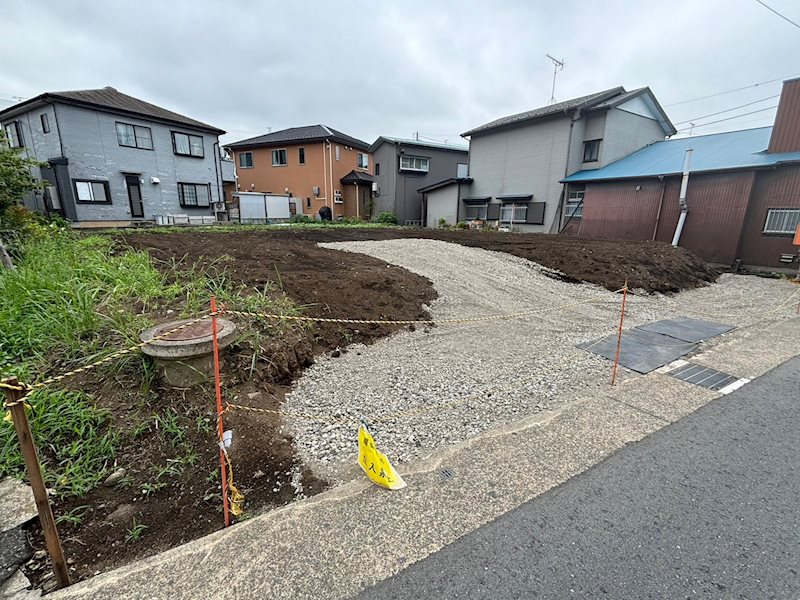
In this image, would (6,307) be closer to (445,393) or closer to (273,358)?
(273,358)

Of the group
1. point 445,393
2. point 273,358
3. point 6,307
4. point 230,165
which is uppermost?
point 230,165

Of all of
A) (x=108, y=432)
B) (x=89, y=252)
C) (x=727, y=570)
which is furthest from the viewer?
(x=89, y=252)

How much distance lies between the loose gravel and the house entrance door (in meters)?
16.6

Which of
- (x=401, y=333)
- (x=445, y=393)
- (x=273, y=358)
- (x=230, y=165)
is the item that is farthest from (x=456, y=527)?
(x=230, y=165)

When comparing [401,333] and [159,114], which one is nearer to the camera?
[401,333]

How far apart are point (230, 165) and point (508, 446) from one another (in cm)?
2831

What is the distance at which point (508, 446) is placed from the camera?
250cm

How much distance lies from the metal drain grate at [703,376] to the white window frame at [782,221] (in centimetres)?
958

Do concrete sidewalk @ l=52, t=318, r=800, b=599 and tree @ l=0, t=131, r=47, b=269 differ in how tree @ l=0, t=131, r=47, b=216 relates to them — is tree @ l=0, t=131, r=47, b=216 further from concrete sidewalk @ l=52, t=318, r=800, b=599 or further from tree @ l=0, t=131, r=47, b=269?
concrete sidewalk @ l=52, t=318, r=800, b=599

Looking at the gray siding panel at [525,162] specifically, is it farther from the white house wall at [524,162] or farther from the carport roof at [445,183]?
the carport roof at [445,183]

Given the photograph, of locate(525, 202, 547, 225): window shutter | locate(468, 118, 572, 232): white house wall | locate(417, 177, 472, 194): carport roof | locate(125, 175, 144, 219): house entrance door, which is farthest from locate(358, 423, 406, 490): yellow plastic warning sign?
locate(125, 175, 144, 219): house entrance door

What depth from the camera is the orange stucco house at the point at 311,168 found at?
23428mm

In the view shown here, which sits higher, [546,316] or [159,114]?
[159,114]

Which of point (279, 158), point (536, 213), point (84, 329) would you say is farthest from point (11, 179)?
point (279, 158)
